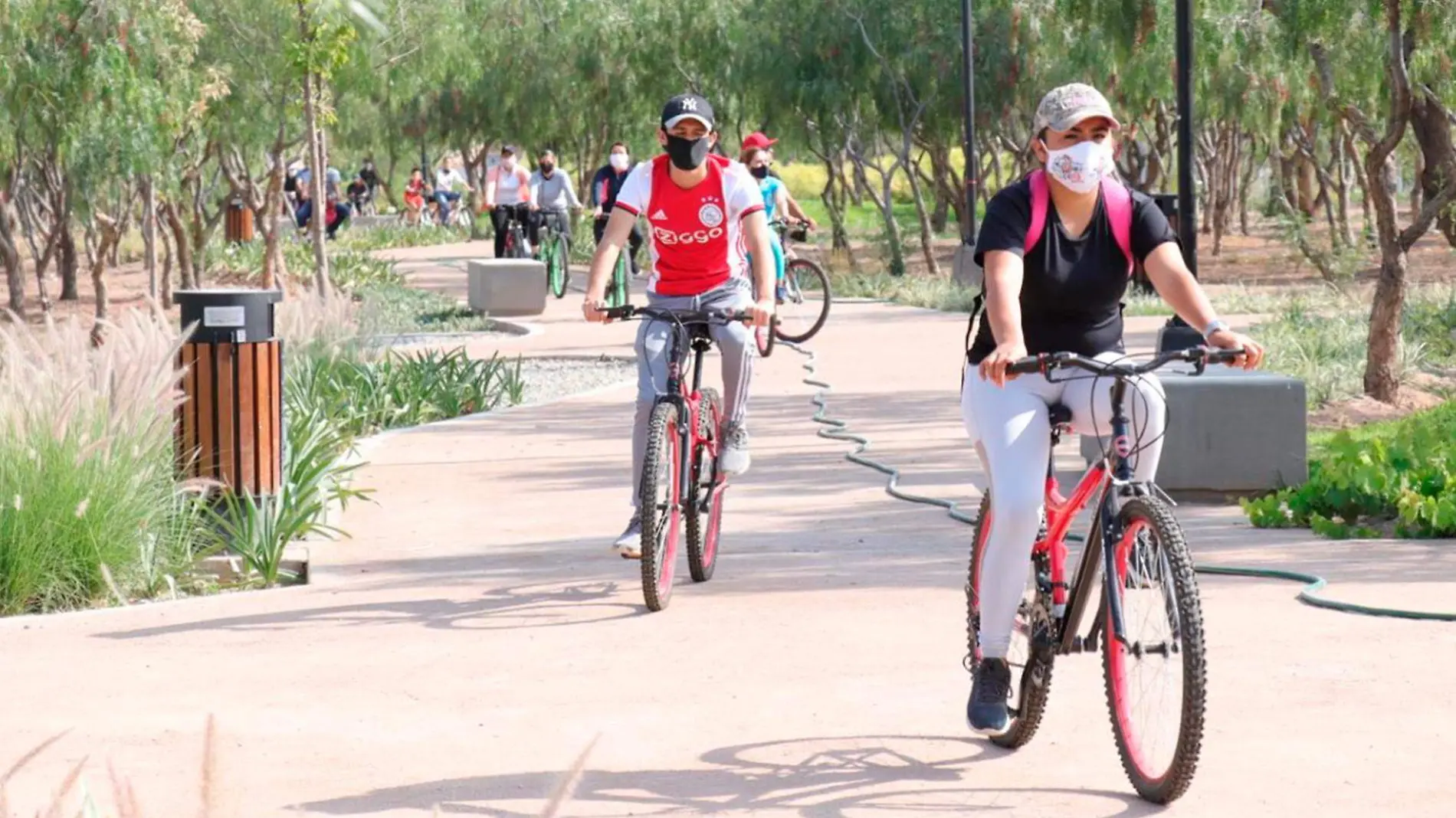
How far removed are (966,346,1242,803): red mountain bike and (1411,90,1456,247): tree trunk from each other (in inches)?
380

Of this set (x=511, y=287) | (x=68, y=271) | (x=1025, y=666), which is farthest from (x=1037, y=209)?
(x=68, y=271)

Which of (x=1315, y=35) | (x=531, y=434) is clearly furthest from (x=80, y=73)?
(x=1315, y=35)

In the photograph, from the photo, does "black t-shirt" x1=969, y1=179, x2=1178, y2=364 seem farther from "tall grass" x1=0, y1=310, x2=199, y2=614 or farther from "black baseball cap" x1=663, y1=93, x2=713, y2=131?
"tall grass" x1=0, y1=310, x2=199, y2=614

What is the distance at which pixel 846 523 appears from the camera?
10.1m

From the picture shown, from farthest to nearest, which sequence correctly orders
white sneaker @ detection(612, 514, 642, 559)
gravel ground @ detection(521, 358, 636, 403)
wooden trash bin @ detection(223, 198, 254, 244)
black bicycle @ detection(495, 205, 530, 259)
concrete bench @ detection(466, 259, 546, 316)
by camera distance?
wooden trash bin @ detection(223, 198, 254, 244)
black bicycle @ detection(495, 205, 530, 259)
concrete bench @ detection(466, 259, 546, 316)
gravel ground @ detection(521, 358, 636, 403)
white sneaker @ detection(612, 514, 642, 559)

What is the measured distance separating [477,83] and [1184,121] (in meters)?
40.4

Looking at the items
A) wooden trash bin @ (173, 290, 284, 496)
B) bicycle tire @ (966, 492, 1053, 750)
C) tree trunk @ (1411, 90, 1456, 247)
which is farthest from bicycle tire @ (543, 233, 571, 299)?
bicycle tire @ (966, 492, 1053, 750)

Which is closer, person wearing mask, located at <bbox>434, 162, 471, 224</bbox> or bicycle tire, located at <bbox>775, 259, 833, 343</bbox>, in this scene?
bicycle tire, located at <bbox>775, 259, 833, 343</bbox>

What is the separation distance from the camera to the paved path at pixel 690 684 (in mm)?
5465

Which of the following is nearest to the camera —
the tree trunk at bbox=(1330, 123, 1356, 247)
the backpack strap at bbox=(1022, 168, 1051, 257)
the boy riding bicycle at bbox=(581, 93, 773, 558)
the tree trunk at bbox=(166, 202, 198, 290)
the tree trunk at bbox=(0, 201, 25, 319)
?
the backpack strap at bbox=(1022, 168, 1051, 257)

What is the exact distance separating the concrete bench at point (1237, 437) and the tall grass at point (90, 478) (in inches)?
162

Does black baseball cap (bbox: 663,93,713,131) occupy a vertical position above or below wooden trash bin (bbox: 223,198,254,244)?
below

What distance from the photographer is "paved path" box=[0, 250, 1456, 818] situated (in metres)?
5.46

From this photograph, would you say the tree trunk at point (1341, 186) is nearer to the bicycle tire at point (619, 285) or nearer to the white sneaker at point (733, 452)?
the bicycle tire at point (619, 285)
